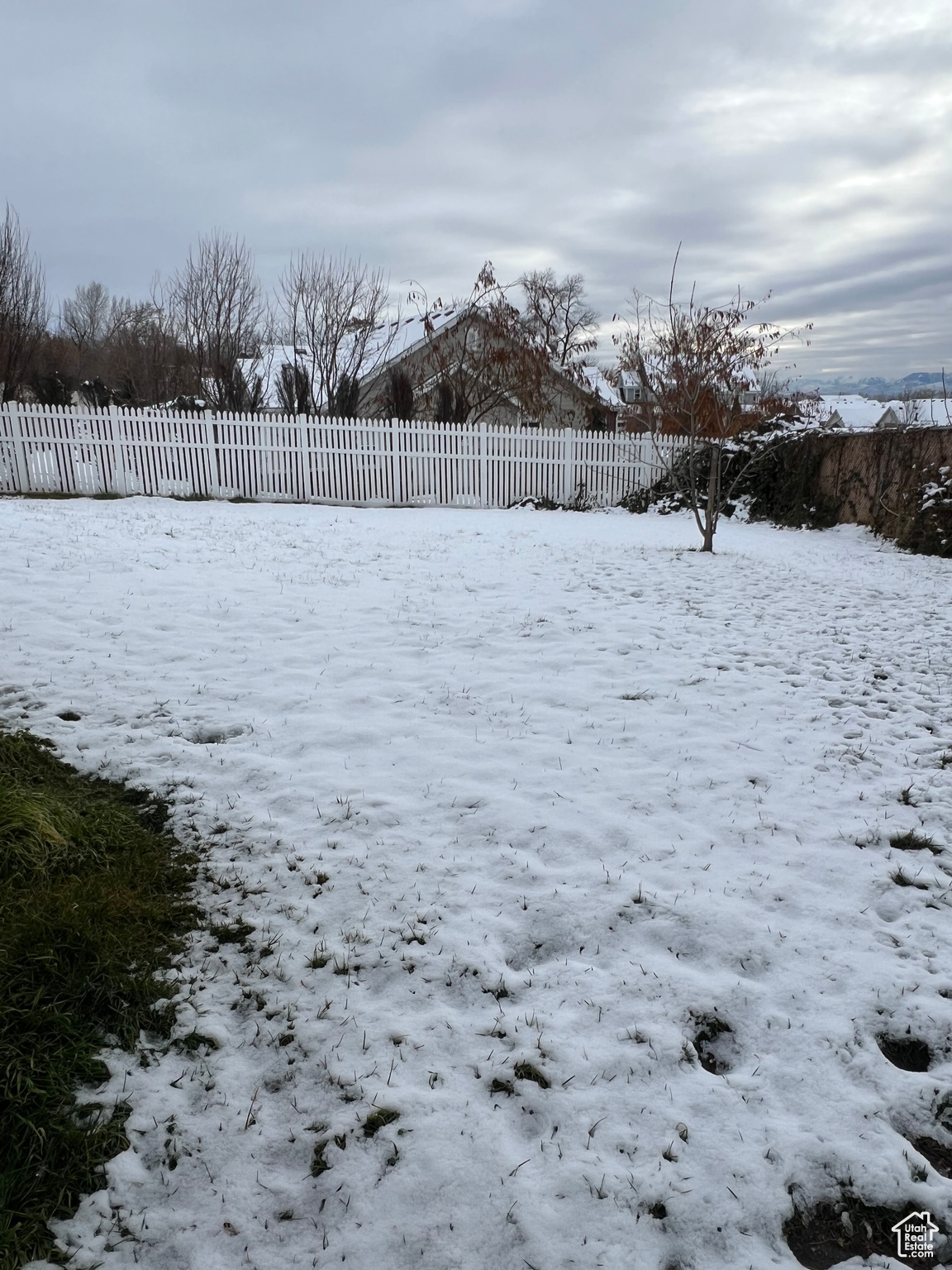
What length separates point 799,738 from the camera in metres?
4.24

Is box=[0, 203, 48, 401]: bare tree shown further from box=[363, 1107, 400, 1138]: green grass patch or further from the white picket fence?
box=[363, 1107, 400, 1138]: green grass patch

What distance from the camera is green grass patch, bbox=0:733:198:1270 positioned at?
188 cm

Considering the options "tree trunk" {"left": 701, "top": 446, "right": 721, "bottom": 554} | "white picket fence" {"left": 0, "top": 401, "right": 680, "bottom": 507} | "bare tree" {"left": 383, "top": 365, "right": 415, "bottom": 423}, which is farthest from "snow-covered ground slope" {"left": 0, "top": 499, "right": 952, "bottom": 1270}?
"bare tree" {"left": 383, "top": 365, "right": 415, "bottom": 423}

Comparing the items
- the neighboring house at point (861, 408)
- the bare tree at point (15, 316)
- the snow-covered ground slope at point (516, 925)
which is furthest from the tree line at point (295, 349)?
the neighboring house at point (861, 408)

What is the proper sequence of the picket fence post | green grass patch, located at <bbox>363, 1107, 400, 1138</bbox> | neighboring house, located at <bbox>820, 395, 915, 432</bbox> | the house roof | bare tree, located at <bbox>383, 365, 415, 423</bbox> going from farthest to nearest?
1. neighboring house, located at <bbox>820, 395, 915, 432</bbox>
2. the house roof
3. bare tree, located at <bbox>383, 365, 415, 423</bbox>
4. the picket fence post
5. green grass patch, located at <bbox>363, 1107, 400, 1138</bbox>

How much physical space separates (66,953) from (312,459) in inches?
530

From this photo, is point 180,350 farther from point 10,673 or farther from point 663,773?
point 663,773

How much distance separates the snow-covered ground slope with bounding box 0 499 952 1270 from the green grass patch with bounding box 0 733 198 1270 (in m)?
0.09

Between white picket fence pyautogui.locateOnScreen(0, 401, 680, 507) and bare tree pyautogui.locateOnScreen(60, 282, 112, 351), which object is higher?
bare tree pyautogui.locateOnScreen(60, 282, 112, 351)

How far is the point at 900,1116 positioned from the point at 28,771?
3.68 m

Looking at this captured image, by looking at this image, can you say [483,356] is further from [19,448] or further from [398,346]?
[19,448]

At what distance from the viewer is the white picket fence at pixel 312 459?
46.5ft

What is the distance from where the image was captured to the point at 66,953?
2.49 m

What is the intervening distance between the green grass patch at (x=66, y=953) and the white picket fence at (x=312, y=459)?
39.2ft
